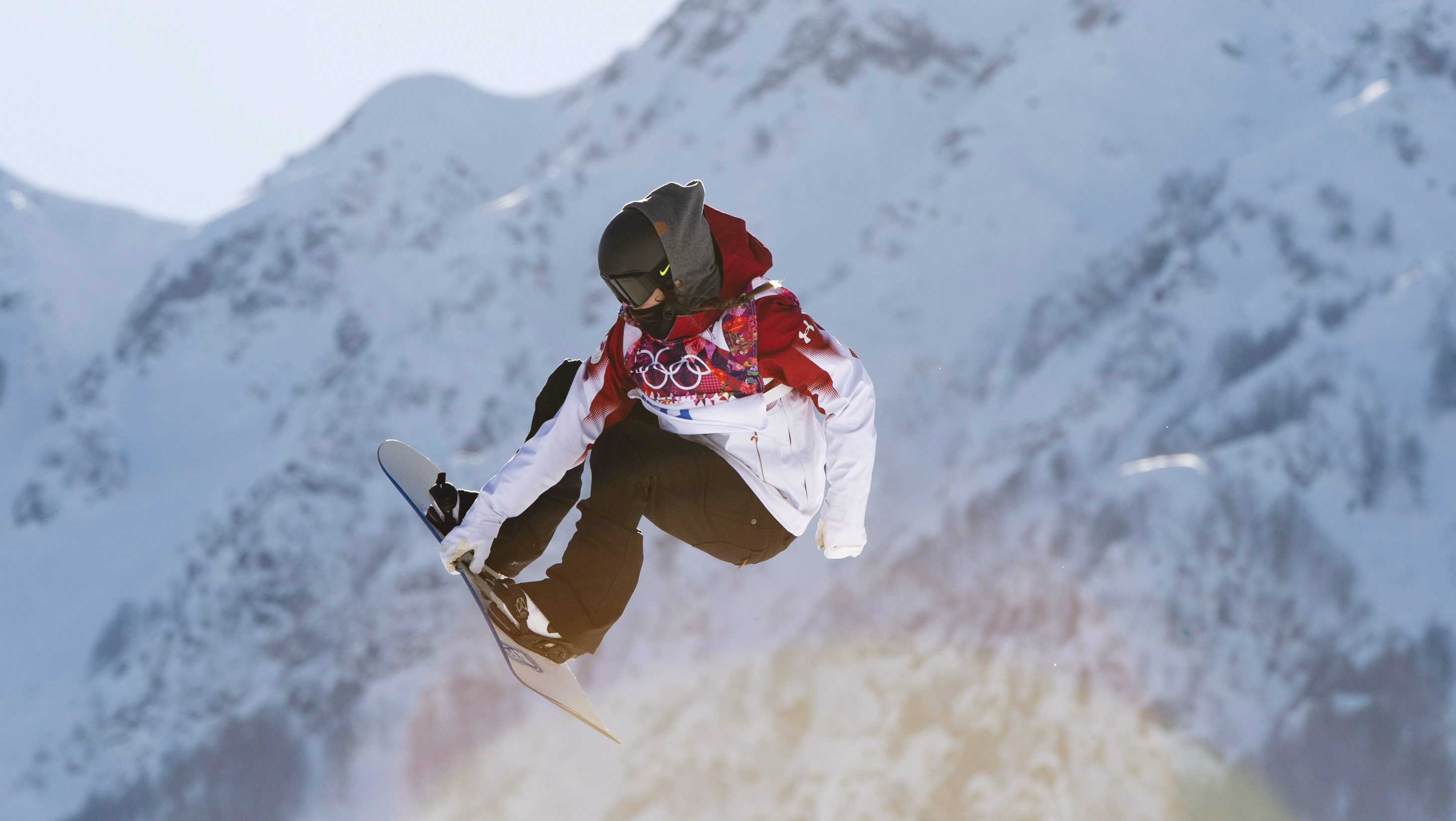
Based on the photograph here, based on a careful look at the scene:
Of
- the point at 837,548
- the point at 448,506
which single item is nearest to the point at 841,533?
the point at 837,548

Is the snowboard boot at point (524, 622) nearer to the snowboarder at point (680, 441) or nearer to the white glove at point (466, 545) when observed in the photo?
the snowboarder at point (680, 441)

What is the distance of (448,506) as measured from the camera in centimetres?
515

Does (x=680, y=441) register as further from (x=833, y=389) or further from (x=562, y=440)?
(x=833, y=389)

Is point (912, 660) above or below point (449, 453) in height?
below

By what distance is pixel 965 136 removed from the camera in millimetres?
59031

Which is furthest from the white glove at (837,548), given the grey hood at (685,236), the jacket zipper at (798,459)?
the grey hood at (685,236)

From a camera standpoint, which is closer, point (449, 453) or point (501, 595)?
point (501, 595)

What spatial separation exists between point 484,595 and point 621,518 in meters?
0.81

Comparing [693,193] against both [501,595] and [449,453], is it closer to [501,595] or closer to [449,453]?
[501,595]

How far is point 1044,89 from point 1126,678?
104ft

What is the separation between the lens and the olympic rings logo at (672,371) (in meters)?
4.52

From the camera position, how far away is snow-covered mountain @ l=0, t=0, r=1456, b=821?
41.2m

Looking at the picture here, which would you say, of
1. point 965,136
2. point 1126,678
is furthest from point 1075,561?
point 965,136

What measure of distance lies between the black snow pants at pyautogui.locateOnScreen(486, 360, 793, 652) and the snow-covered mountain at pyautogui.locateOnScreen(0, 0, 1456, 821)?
125 ft
